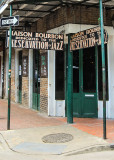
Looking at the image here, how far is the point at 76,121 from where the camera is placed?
9.09 m

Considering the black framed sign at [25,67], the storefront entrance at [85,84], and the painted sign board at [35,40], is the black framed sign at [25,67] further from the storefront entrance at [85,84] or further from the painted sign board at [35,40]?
the painted sign board at [35,40]

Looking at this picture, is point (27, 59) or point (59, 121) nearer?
point (59, 121)

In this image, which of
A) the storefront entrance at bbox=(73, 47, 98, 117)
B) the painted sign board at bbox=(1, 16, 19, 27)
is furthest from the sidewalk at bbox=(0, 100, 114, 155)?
the painted sign board at bbox=(1, 16, 19, 27)

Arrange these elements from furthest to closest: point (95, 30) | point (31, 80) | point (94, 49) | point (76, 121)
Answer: point (31, 80) → point (94, 49) → point (76, 121) → point (95, 30)

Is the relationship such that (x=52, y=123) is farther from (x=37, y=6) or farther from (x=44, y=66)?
(x=37, y=6)

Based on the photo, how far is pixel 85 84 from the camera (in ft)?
32.3

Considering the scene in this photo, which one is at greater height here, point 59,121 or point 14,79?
point 14,79

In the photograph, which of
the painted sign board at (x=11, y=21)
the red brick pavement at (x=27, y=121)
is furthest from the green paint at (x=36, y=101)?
the painted sign board at (x=11, y=21)

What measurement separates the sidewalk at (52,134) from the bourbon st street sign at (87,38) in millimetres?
2778

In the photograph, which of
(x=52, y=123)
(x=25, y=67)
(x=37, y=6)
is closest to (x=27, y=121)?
(x=52, y=123)

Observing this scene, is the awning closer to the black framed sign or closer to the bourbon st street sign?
the bourbon st street sign

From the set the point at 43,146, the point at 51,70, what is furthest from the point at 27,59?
the point at 43,146

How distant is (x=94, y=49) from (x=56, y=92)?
2455 mm

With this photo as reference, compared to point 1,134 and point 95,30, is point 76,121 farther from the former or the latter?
point 95,30
